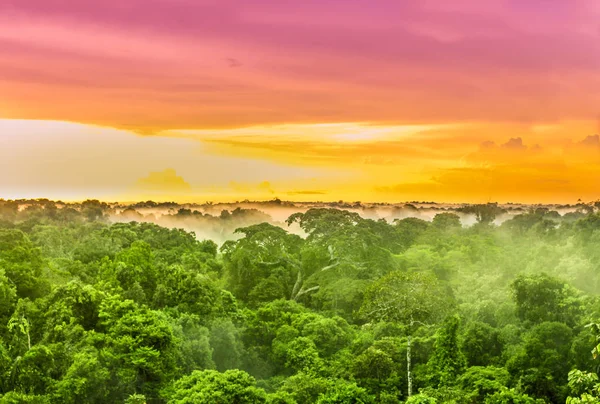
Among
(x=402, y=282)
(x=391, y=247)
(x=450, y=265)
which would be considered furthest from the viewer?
(x=391, y=247)

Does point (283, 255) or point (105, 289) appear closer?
point (105, 289)

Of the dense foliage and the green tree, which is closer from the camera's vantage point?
the dense foliage

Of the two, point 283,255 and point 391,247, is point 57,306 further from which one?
point 391,247

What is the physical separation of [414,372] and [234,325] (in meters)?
10.6

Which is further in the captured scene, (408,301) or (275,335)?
(275,335)

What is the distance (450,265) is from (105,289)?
3285cm

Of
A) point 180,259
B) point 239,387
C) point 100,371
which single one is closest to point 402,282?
point 239,387

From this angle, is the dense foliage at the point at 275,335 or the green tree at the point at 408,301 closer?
the dense foliage at the point at 275,335

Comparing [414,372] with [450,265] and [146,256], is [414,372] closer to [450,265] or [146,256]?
[146,256]

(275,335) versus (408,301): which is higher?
(408,301)

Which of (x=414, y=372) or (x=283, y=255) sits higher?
(x=283, y=255)

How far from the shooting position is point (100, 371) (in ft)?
89.2

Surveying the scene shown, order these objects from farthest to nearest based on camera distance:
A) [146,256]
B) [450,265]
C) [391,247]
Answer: [391,247]
[450,265]
[146,256]

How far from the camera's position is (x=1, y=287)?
30.7 meters
